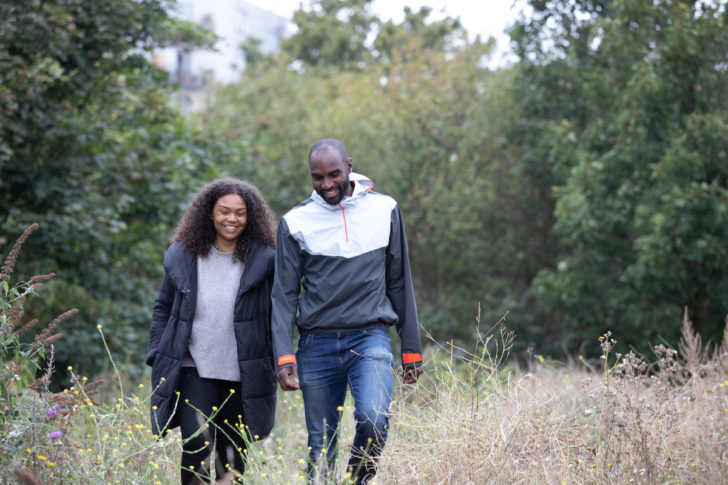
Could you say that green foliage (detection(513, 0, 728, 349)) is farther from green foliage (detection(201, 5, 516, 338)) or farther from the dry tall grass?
the dry tall grass

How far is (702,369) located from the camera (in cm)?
586

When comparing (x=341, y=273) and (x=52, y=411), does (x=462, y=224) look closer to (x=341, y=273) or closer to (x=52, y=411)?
(x=341, y=273)

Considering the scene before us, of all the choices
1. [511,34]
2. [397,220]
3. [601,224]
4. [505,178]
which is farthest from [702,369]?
[505,178]

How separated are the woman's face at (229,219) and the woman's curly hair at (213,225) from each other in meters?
0.04

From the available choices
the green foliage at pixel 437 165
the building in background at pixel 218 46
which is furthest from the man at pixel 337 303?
the building in background at pixel 218 46

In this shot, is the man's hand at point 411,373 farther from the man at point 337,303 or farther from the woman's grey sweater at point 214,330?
the woman's grey sweater at point 214,330

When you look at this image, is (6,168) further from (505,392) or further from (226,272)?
(505,392)

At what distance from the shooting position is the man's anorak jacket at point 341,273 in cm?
398

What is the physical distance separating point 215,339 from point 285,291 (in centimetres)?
46

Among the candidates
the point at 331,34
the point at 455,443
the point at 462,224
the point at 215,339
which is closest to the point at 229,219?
the point at 215,339

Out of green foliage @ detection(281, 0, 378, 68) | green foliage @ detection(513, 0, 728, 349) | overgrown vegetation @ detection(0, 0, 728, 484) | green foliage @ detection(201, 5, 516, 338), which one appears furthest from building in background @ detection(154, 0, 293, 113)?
green foliage @ detection(513, 0, 728, 349)

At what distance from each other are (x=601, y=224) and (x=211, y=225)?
8.64m

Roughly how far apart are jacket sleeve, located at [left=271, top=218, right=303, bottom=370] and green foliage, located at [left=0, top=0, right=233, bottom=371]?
4.42m

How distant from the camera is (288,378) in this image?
388 cm
